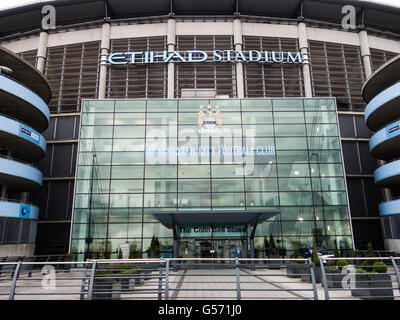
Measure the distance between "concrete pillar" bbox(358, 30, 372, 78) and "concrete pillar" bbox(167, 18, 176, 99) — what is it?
24.5 metres

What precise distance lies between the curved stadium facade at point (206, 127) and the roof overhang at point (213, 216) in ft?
0.55

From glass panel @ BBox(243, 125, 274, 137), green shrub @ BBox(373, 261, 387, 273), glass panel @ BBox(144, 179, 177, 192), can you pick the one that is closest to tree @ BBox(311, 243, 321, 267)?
green shrub @ BBox(373, 261, 387, 273)

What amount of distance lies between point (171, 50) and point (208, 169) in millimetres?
18300

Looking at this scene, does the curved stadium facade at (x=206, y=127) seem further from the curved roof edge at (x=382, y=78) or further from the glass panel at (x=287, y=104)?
the curved roof edge at (x=382, y=78)

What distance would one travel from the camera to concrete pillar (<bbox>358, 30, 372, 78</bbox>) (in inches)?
1540

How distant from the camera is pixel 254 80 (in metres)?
38.4

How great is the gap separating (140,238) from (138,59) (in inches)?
908

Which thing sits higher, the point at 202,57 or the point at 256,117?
the point at 202,57

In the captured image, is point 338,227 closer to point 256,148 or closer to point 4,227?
point 256,148

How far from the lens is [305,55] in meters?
39.0

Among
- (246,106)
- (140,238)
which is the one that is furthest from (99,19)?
(140,238)

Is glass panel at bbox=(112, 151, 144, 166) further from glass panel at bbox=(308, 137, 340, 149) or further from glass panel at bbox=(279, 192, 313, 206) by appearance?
glass panel at bbox=(308, 137, 340, 149)

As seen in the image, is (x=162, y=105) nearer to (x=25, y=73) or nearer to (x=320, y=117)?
(x=25, y=73)

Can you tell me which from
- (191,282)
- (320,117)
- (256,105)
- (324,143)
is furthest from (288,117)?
(191,282)
